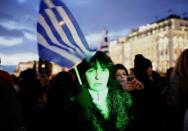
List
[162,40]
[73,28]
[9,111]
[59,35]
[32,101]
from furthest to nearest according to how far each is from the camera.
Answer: [162,40]
[32,101]
[59,35]
[73,28]
[9,111]

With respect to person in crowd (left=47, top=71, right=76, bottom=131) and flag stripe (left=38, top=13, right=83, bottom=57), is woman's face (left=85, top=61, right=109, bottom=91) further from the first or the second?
flag stripe (left=38, top=13, right=83, bottom=57)

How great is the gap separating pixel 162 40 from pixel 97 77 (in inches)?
3738

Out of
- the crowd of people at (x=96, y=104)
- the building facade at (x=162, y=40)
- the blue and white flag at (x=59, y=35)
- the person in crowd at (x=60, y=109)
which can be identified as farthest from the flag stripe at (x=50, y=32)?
the building facade at (x=162, y=40)

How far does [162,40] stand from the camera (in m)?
96.6

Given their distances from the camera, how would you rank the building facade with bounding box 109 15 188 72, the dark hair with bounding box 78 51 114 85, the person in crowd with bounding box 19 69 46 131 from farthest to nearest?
the building facade with bounding box 109 15 188 72 < the person in crowd with bounding box 19 69 46 131 < the dark hair with bounding box 78 51 114 85

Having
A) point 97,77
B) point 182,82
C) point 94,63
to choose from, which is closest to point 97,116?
point 97,77

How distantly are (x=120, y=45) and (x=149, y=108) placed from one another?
4430 inches

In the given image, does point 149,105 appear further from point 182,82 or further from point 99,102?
point 99,102

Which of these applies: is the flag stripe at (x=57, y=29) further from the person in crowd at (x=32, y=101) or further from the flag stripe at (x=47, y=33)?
the person in crowd at (x=32, y=101)

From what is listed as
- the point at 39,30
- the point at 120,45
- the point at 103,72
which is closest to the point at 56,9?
the point at 39,30

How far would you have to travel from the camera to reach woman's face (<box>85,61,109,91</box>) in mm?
3287

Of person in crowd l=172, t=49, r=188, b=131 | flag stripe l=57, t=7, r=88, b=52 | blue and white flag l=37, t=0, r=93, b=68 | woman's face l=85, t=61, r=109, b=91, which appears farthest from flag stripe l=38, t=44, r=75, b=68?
person in crowd l=172, t=49, r=188, b=131

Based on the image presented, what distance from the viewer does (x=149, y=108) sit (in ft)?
15.0

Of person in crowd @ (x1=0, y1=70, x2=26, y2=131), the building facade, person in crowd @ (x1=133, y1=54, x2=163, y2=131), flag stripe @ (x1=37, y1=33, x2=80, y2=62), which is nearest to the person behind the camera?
person in crowd @ (x1=0, y1=70, x2=26, y2=131)
